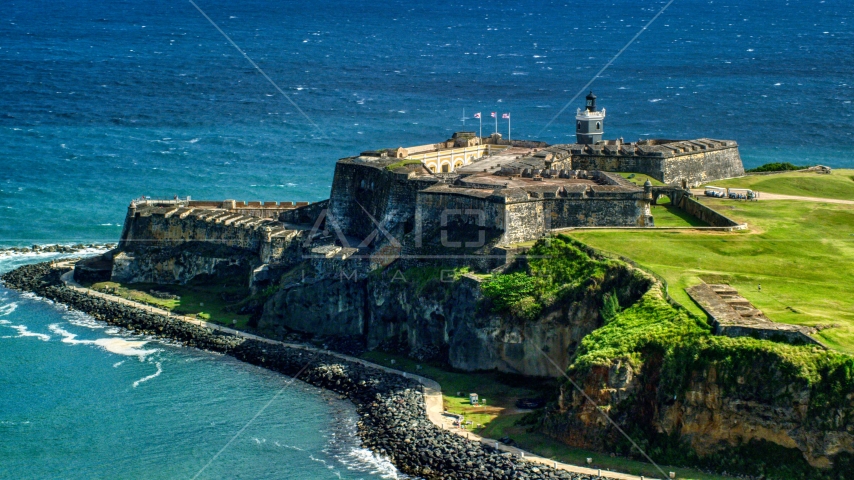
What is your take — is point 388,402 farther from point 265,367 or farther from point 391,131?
point 391,131

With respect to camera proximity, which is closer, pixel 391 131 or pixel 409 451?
pixel 409 451

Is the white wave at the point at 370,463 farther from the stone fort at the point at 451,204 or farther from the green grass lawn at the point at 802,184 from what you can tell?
the green grass lawn at the point at 802,184

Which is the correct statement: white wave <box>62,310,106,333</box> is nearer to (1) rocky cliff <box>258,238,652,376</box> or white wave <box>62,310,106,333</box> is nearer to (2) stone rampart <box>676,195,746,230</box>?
(1) rocky cliff <box>258,238,652,376</box>

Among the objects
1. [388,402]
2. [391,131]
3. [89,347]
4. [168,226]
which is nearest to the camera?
[388,402]

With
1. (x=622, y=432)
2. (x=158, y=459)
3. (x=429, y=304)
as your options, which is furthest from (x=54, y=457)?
(x=622, y=432)

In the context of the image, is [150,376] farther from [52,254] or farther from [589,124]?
[589,124]

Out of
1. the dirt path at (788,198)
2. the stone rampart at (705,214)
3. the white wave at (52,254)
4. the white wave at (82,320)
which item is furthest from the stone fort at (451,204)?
the white wave at (52,254)

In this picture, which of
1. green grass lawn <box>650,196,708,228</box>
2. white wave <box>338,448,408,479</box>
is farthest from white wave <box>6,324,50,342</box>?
green grass lawn <box>650,196,708,228</box>
